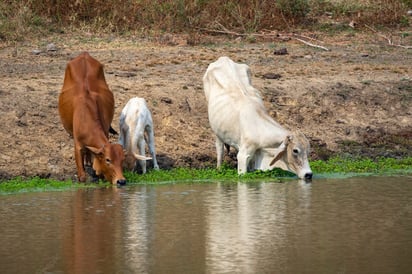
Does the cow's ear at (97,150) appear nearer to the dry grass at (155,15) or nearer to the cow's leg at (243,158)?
the cow's leg at (243,158)

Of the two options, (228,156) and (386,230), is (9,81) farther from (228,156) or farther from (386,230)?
(386,230)

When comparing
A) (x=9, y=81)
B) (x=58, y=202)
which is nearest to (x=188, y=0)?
(x=9, y=81)

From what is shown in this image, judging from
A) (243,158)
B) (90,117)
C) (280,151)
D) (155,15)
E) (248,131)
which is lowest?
(243,158)

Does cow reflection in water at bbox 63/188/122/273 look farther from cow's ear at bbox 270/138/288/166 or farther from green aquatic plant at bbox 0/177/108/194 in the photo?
cow's ear at bbox 270/138/288/166

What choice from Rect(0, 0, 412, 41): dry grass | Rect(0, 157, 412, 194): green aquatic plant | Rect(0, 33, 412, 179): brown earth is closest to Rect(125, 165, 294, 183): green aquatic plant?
Rect(0, 157, 412, 194): green aquatic plant

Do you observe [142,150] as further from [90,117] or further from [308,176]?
[308,176]

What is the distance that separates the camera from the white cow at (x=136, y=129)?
14297mm

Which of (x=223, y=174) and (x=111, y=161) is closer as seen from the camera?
(x=111, y=161)

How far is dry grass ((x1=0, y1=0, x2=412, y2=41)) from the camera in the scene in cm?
1962

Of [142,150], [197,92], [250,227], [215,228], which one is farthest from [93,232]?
[197,92]

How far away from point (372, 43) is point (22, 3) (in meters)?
5.70

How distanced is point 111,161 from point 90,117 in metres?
0.69

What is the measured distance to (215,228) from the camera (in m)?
11.2

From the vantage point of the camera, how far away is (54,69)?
57.3 feet
